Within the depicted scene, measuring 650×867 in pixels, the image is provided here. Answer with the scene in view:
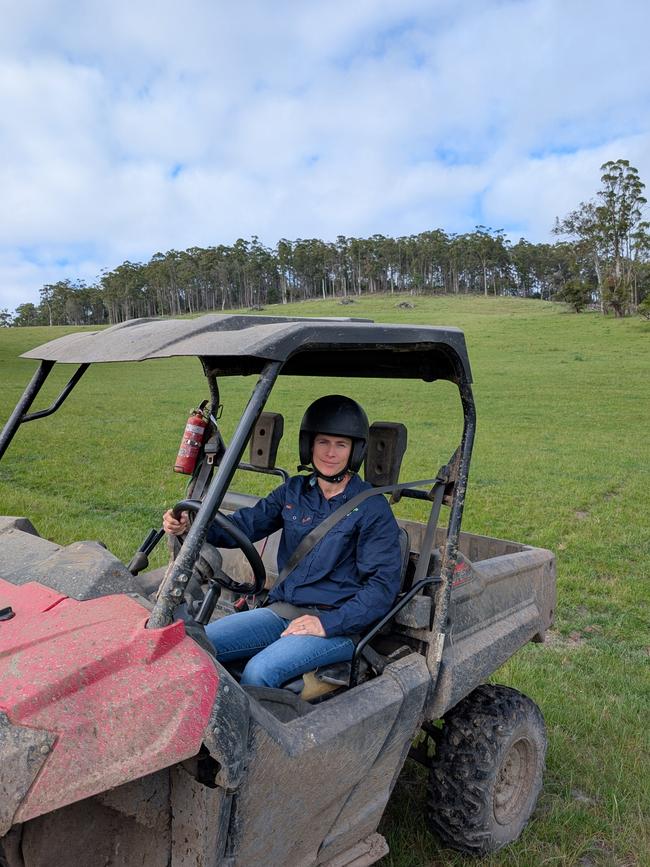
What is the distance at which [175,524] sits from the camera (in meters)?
2.69

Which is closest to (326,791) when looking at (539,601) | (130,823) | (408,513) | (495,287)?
(130,823)

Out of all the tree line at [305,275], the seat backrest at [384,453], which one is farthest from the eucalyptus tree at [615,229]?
the seat backrest at [384,453]

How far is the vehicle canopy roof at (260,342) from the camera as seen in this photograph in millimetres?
2170

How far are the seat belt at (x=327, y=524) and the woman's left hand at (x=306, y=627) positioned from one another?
290mm

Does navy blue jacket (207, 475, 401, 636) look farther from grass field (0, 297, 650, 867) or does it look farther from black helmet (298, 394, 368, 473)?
grass field (0, 297, 650, 867)

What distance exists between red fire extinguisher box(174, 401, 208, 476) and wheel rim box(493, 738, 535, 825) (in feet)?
6.11

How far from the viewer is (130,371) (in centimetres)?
3212

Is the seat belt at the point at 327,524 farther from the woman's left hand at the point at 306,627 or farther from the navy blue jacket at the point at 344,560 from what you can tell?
the woman's left hand at the point at 306,627

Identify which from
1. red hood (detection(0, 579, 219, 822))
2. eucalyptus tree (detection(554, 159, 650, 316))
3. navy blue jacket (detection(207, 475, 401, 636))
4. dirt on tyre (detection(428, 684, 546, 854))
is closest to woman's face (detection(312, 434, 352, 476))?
A: navy blue jacket (detection(207, 475, 401, 636))

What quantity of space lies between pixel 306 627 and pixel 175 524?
644mm

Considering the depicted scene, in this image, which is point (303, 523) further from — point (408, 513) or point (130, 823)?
point (408, 513)

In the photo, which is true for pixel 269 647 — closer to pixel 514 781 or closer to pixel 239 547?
pixel 239 547

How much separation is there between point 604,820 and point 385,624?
1528 millimetres

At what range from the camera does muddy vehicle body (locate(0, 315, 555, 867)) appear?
1.71 metres
